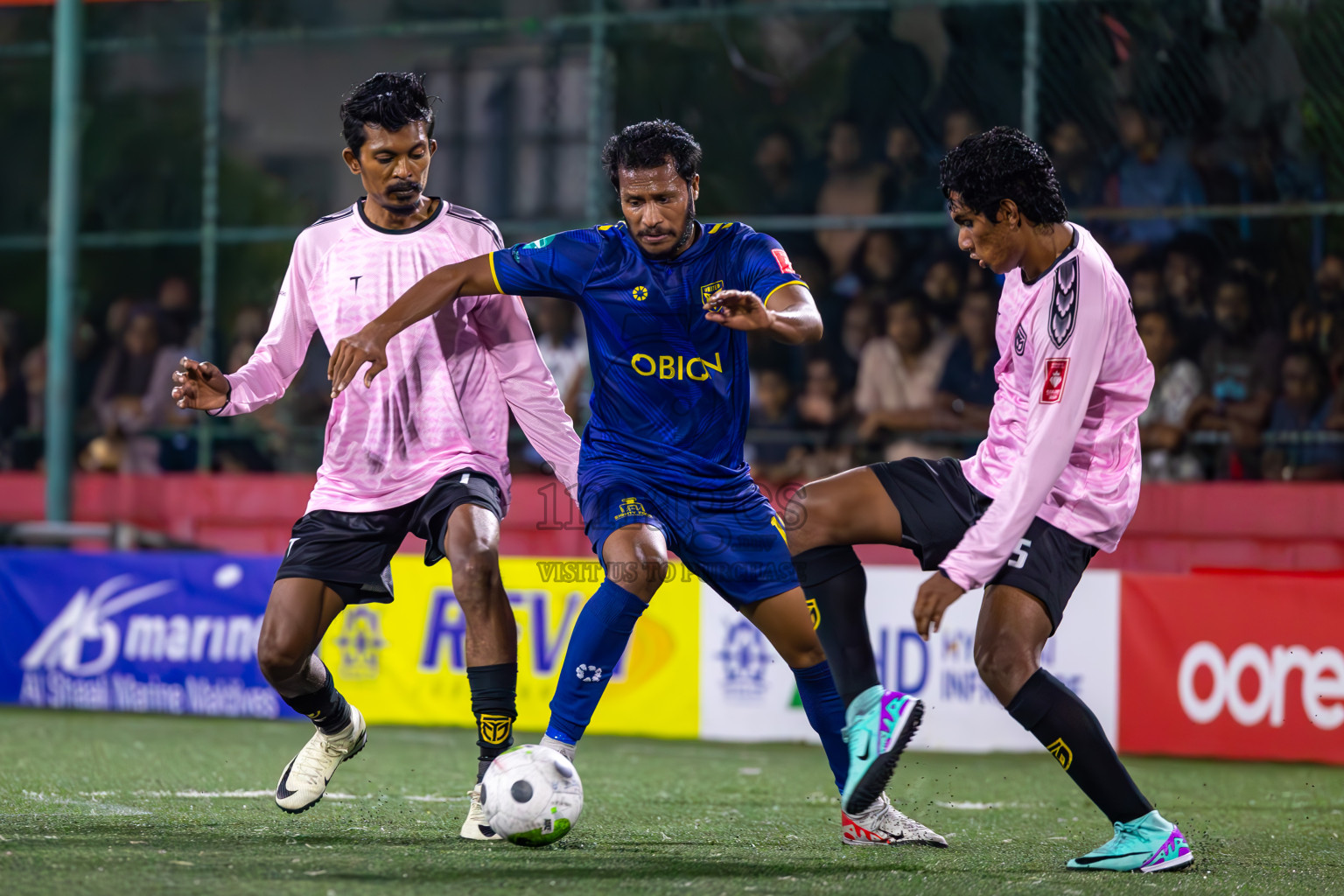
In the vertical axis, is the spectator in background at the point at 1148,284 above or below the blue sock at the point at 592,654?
above

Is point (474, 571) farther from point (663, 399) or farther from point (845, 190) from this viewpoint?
point (845, 190)

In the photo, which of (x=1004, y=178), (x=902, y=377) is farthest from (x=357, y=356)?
(x=902, y=377)

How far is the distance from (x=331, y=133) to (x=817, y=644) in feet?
34.1

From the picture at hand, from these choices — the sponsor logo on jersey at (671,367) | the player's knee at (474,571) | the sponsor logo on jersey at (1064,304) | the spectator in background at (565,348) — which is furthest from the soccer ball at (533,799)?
the spectator in background at (565,348)

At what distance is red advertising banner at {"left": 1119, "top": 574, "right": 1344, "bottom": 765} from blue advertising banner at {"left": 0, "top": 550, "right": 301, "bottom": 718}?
482 cm

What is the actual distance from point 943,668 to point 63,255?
7.69 metres

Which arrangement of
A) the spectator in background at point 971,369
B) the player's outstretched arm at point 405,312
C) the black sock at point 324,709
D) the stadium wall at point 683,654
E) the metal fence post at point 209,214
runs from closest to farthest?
the player's outstretched arm at point 405,312
the black sock at point 324,709
the stadium wall at point 683,654
the spectator in background at point 971,369
the metal fence post at point 209,214

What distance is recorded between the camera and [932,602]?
14.3 ft

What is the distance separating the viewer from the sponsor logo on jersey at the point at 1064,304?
4602 mm

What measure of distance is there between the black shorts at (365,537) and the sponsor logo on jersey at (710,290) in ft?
3.06

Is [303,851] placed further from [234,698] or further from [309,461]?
[309,461]

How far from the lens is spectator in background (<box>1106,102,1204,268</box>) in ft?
35.4

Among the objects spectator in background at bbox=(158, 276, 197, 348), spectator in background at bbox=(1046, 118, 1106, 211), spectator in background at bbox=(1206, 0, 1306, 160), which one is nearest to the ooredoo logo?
spectator in background at bbox=(1046, 118, 1106, 211)

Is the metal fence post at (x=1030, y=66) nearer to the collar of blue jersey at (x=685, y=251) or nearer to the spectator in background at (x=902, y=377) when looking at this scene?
the spectator in background at (x=902, y=377)
